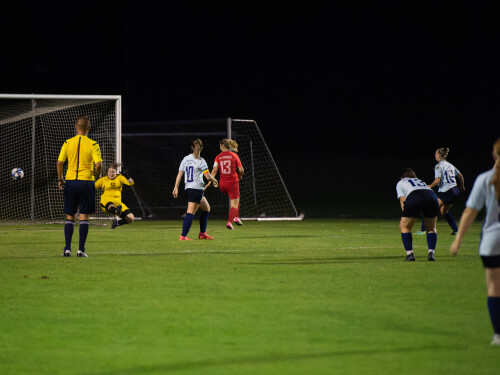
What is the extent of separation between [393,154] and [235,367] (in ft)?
136

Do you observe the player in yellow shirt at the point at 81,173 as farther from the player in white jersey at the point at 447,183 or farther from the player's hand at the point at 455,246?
the player in white jersey at the point at 447,183

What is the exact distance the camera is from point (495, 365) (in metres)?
5.58

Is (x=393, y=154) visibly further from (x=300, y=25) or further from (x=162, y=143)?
(x=162, y=143)

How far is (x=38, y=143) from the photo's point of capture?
2577cm

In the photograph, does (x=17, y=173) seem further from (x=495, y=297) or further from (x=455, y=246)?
(x=495, y=297)

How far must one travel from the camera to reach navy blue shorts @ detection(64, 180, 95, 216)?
495 inches

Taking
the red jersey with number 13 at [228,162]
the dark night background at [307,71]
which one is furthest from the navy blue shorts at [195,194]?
the dark night background at [307,71]

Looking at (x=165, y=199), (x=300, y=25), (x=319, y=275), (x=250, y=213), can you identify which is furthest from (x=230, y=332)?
(x=300, y=25)

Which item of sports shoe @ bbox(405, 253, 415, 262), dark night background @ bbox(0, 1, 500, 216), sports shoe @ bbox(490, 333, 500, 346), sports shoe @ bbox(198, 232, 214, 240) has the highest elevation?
dark night background @ bbox(0, 1, 500, 216)

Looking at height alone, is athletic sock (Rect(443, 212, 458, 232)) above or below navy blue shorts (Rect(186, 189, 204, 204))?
below

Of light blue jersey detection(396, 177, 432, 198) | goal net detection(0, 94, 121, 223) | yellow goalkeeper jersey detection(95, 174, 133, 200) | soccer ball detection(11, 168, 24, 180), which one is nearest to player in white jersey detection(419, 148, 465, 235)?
light blue jersey detection(396, 177, 432, 198)

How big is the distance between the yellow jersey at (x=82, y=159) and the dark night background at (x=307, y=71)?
31.4 m

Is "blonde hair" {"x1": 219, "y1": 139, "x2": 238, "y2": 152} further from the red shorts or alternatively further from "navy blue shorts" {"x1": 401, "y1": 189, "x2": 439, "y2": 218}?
"navy blue shorts" {"x1": 401, "y1": 189, "x2": 439, "y2": 218}

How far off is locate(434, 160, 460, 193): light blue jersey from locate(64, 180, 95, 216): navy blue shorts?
827cm
